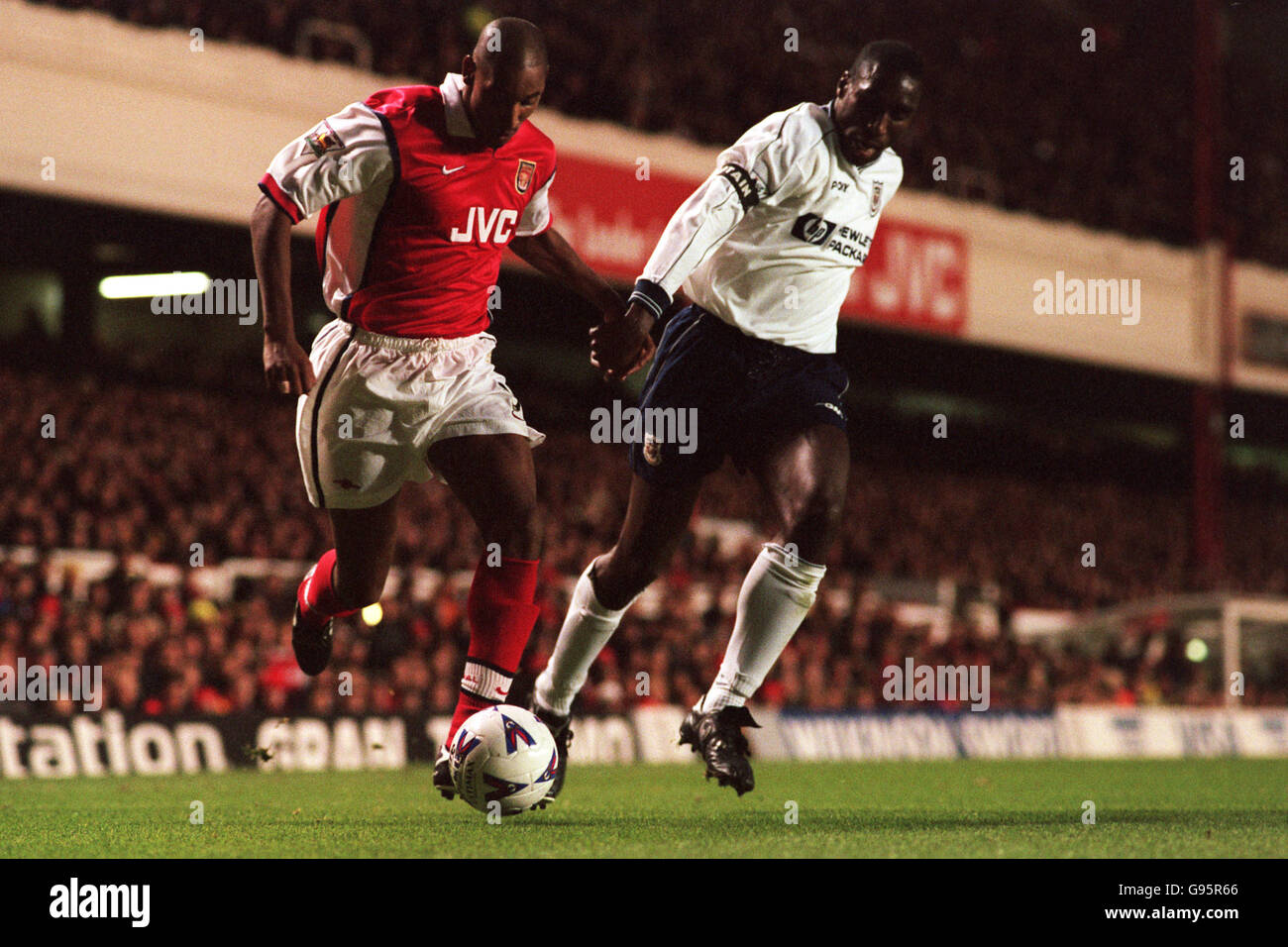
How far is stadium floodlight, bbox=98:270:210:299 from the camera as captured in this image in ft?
66.9

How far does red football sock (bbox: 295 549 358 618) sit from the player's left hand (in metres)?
1.59

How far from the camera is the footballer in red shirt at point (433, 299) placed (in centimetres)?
523

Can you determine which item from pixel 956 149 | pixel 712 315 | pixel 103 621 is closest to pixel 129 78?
pixel 103 621

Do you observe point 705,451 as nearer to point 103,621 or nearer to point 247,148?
point 103,621

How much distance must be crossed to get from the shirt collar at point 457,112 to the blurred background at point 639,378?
23.5 feet

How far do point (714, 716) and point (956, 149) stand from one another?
843 inches

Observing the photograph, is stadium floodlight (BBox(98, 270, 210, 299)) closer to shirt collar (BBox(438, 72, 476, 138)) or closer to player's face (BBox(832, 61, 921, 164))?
shirt collar (BBox(438, 72, 476, 138))

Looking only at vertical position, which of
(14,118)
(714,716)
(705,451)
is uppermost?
(14,118)

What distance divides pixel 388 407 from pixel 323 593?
1298 millimetres

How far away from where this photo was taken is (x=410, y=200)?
5383 mm

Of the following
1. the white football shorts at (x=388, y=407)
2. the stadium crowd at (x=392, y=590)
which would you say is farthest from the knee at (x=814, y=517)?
A: the stadium crowd at (x=392, y=590)

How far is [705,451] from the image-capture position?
18.9 feet

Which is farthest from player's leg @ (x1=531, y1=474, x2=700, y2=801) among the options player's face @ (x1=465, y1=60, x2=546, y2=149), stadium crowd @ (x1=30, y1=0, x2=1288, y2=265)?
stadium crowd @ (x1=30, y1=0, x2=1288, y2=265)

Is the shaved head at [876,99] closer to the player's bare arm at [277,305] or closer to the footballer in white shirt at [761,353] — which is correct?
the footballer in white shirt at [761,353]
